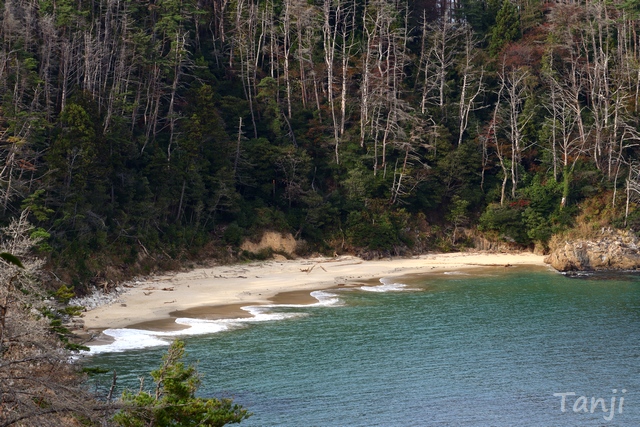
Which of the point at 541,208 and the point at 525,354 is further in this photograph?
the point at 541,208

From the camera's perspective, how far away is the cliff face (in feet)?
138

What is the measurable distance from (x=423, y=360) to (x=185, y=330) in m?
8.39

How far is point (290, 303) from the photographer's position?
103ft

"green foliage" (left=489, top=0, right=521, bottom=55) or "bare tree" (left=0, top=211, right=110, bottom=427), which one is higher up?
"green foliage" (left=489, top=0, right=521, bottom=55)

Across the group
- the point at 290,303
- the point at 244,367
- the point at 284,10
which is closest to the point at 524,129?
the point at 284,10

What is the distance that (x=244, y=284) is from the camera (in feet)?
116

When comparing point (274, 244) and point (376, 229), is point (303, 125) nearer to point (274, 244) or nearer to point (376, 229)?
point (376, 229)

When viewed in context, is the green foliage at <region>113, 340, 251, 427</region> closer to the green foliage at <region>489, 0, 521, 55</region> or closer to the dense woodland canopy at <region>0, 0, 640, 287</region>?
the dense woodland canopy at <region>0, 0, 640, 287</region>

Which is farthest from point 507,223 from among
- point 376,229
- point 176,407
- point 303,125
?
point 176,407

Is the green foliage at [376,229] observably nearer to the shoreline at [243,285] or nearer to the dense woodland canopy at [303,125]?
the dense woodland canopy at [303,125]

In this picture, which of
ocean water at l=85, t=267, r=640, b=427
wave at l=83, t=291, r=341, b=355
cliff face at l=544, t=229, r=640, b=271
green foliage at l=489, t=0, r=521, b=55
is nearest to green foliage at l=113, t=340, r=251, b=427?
ocean water at l=85, t=267, r=640, b=427

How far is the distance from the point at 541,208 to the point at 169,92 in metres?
Answer: 24.9

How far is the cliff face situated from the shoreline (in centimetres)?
185

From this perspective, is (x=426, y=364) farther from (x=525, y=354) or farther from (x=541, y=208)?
(x=541, y=208)
